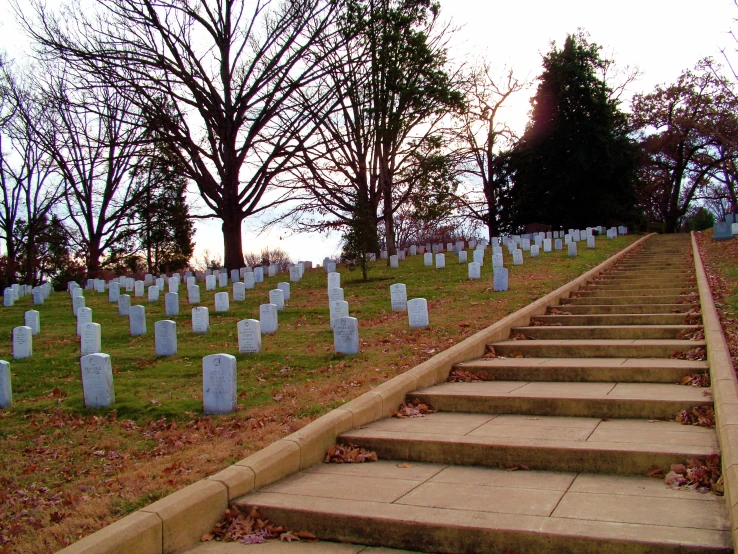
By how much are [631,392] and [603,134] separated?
38.5m

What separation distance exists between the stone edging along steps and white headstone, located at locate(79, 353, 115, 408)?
3.38m

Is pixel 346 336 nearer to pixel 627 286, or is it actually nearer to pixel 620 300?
pixel 620 300

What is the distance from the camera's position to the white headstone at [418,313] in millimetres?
11852

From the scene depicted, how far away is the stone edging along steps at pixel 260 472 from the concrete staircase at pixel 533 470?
0.44 feet

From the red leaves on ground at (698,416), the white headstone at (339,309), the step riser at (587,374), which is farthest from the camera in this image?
the white headstone at (339,309)

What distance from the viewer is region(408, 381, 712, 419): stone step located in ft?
20.4

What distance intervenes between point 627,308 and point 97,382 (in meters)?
8.61

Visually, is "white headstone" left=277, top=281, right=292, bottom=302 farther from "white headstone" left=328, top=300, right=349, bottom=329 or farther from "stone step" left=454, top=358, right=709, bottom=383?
"stone step" left=454, top=358, right=709, bottom=383

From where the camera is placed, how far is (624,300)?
1273 cm

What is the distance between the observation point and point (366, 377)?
323 inches

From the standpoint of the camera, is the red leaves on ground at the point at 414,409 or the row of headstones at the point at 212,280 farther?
the row of headstones at the point at 212,280

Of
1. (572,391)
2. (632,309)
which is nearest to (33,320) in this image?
(632,309)

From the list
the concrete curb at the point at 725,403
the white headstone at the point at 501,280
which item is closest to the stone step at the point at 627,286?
the white headstone at the point at 501,280

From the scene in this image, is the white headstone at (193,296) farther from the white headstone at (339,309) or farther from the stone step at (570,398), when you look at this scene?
the stone step at (570,398)
